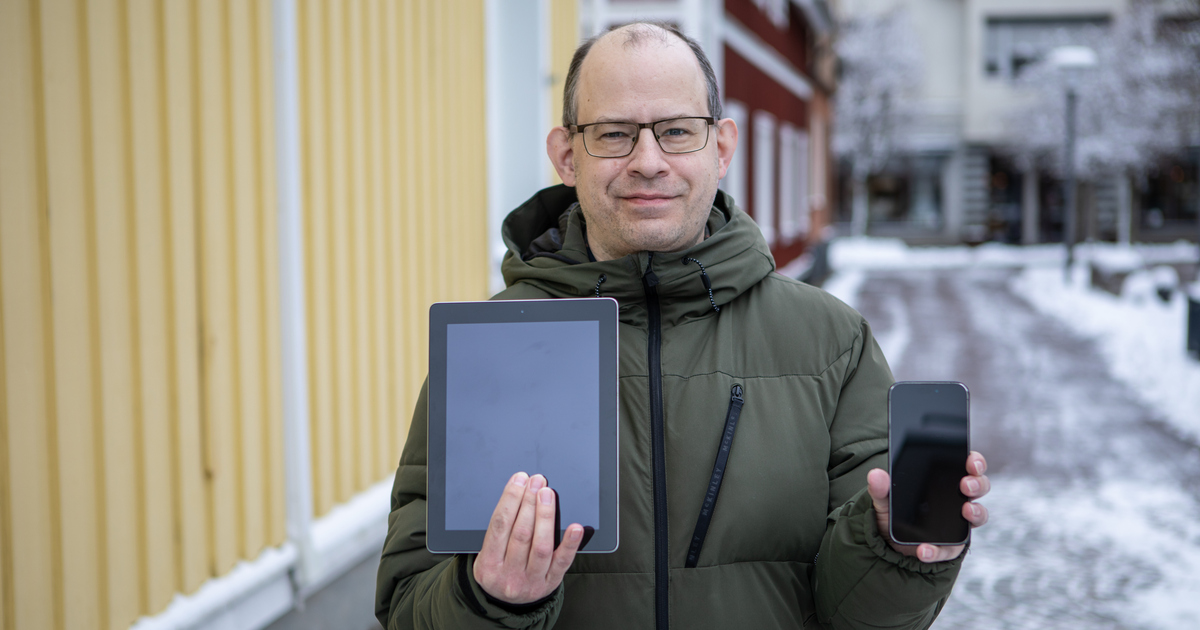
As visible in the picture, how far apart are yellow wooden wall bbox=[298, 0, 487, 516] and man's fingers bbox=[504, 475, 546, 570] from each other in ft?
8.80

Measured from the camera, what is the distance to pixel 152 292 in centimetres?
289

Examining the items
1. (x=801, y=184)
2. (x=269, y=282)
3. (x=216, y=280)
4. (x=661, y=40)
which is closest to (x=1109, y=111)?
(x=801, y=184)

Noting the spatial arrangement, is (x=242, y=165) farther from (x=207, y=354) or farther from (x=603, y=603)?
(x=603, y=603)

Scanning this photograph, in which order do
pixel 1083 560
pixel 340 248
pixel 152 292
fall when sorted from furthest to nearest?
pixel 1083 560, pixel 340 248, pixel 152 292

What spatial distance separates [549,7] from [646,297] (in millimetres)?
4875

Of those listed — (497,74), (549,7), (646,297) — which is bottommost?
(646,297)

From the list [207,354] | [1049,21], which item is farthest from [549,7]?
[1049,21]

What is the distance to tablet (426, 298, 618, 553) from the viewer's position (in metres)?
1.48

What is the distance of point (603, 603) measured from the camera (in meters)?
1.66

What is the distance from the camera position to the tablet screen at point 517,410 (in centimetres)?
149

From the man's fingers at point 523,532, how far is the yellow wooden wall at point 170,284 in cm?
160

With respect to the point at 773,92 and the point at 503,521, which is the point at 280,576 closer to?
the point at 503,521

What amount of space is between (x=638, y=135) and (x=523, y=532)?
0.70 metres

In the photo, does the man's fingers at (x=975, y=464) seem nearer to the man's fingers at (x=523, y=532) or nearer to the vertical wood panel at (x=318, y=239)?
the man's fingers at (x=523, y=532)
